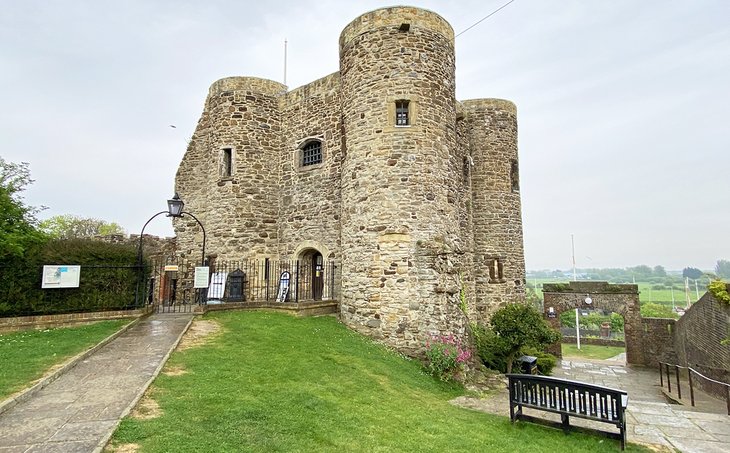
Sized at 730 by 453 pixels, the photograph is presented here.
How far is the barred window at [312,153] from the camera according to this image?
16.6m

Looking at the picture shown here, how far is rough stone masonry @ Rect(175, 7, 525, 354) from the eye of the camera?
1206cm

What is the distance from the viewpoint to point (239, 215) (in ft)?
54.9

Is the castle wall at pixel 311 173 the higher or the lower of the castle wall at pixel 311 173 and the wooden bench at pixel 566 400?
the higher

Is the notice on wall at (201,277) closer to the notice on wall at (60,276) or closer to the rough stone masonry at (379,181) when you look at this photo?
the notice on wall at (60,276)

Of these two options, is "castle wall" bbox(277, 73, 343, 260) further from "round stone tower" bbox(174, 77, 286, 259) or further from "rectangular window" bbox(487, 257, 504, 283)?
"rectangular window" bbox(487, 257, 504, 283)

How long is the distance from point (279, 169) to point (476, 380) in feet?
37.9

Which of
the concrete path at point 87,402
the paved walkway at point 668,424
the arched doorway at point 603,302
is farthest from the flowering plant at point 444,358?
the arched doorway at point 603,302

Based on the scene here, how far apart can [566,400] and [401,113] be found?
9.20 m

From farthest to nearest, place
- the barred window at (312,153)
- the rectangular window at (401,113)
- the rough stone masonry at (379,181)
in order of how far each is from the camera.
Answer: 1. the barred window at (312,153)
2. the rectangular window at (401,113)
3. the rough stone masonry at (379,181)

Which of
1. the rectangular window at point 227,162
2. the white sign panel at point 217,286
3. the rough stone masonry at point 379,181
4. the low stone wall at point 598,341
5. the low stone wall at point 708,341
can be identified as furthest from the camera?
the low stone wall at point 598,341

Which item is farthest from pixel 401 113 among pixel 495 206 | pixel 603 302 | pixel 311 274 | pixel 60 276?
pixel 603 302

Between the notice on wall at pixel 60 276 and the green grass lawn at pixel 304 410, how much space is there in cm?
470

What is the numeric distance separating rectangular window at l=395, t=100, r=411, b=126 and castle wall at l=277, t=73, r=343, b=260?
3.08m

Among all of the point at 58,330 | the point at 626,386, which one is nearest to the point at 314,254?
the point at 58,330
